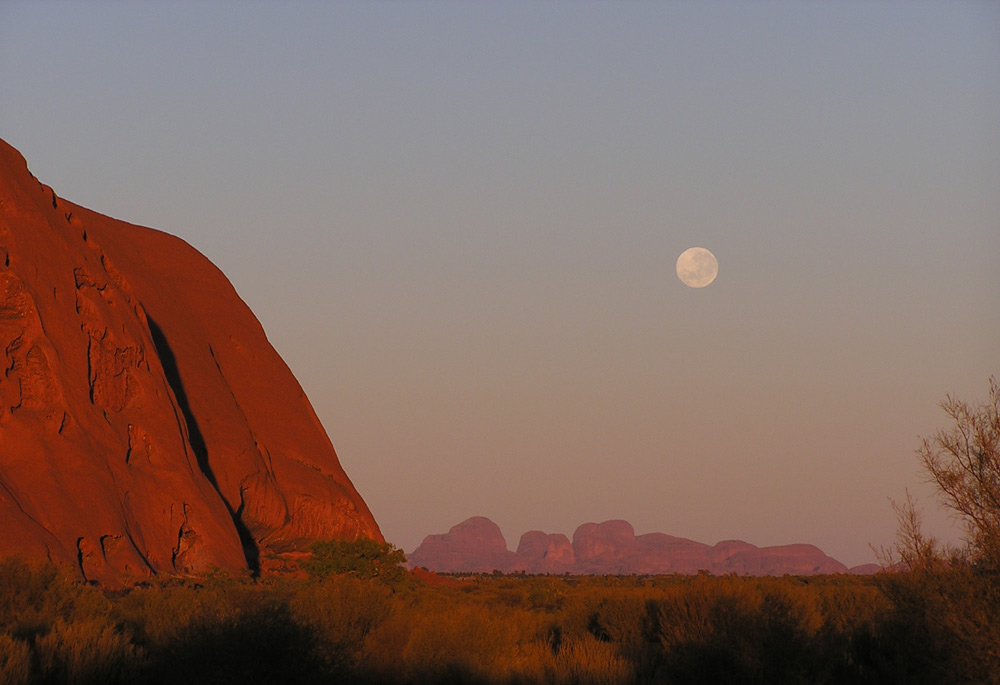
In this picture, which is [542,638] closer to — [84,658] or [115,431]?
[84,658]

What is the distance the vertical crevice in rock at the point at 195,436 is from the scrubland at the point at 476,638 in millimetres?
29927

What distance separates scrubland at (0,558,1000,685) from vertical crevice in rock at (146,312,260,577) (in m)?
29.9

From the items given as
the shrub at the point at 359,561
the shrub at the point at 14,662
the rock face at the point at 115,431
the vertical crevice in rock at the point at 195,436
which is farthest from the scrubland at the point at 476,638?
the vertical crevice in rock at the point at 195,436

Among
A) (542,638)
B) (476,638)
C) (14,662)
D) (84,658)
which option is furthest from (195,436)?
(14,662)

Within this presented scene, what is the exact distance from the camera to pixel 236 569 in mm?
42438

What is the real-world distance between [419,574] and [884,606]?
137ft

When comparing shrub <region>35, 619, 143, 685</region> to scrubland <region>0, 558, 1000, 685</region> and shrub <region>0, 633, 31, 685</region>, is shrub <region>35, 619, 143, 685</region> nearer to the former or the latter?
scrubland <region>0, 558, 1000, 685</region>

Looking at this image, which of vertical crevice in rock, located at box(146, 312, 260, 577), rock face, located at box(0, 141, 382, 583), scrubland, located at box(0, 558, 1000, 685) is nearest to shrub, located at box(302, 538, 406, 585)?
rock face, located at box(0, 141, 382, 583)

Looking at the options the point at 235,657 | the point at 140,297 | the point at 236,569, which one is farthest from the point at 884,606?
the point at 140,297

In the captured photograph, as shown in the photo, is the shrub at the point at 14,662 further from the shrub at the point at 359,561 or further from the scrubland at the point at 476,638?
the shrub at the point at 359,561

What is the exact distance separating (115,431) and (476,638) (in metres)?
27.2

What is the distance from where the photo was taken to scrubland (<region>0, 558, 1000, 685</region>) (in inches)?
559

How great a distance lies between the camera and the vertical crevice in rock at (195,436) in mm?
51656

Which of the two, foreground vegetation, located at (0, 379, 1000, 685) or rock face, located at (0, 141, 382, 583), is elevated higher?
rock face, located at (0, 141, 382, 583)
